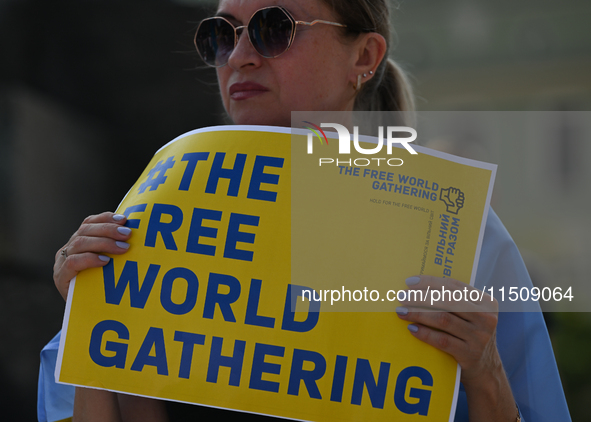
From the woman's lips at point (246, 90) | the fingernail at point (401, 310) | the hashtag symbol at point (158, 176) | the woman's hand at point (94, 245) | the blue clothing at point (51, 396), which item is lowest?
the blue clothing at point (51, 396)

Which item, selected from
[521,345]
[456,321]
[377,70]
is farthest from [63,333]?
[377,70]

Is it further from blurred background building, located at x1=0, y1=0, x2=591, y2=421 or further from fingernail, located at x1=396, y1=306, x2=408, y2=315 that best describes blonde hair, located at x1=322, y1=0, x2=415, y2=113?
blurred background building, located at x1=0, y1=0, x2=591, y2=421

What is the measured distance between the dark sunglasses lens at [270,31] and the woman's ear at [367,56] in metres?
Result: 0.24

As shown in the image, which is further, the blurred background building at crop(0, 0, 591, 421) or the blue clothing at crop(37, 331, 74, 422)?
the blurred background building at crop(0, 0, 591, 421)

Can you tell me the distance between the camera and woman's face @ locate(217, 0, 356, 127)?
1331 mm

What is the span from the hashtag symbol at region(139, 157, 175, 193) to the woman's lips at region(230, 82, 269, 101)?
0.93 feet

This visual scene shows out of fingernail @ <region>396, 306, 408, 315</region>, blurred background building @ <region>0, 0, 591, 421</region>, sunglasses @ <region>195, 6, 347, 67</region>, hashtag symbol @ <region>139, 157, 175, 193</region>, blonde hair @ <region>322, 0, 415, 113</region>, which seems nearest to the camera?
fingernail @ <region>396, 306, 408, 315</region>

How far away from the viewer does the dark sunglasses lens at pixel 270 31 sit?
1.30 metres

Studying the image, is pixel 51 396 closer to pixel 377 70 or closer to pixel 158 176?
pixel 158 176

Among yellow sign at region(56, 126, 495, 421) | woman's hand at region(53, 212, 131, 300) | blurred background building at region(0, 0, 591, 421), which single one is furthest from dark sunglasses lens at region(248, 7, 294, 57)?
blurred background building at region(0, 0, 591, 421)

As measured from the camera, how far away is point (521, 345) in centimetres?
123

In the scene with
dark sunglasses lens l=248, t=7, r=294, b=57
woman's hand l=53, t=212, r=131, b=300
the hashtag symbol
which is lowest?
woman's hand l=53, t=212, r=131, b=300

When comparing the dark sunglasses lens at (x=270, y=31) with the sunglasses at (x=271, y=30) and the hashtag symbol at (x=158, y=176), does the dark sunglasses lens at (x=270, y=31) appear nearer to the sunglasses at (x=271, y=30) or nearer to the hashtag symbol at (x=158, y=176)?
the sunglasses at (x=271, y=30)

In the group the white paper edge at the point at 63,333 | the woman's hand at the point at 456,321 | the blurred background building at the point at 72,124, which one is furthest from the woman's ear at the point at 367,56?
the blurred background building at the point at 72,124
